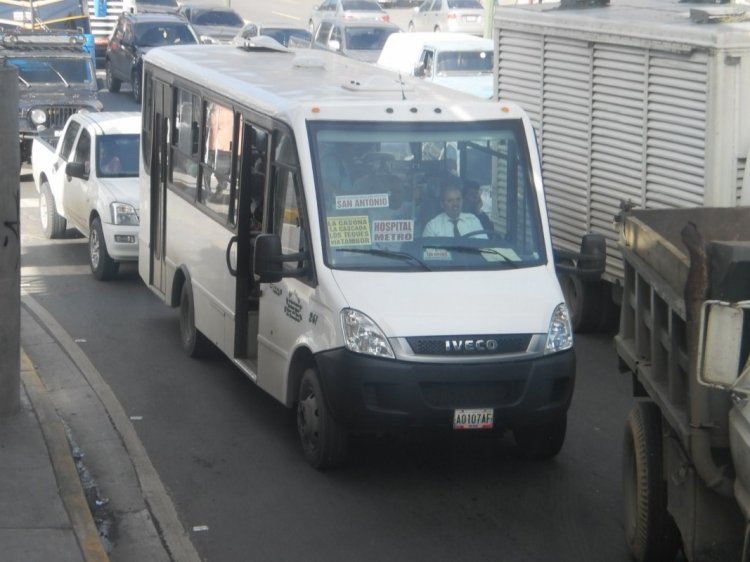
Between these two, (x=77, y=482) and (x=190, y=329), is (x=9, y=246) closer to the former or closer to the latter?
(x=77, y=482)

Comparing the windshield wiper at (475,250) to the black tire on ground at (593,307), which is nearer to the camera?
the windshield wiper at (475,250)

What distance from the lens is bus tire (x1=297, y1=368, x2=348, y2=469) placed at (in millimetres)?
8797

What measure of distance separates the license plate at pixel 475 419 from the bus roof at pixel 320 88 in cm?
203

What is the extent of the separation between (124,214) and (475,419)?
7.66 m

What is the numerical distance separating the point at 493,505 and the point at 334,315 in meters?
1.52

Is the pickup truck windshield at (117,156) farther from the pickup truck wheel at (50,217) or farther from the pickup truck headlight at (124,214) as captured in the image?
the pickup truck wheel at (50,217)

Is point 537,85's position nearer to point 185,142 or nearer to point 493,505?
point 185,142

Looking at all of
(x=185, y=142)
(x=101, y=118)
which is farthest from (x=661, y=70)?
(x=101, y=118)

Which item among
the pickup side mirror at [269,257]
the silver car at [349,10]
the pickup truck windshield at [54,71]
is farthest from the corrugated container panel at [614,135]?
the silver car at [349,10]

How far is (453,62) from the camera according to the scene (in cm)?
2589

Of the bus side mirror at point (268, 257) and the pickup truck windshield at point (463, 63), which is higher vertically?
the pickup truck windshield at point (463, 63)

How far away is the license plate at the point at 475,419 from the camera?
848cm

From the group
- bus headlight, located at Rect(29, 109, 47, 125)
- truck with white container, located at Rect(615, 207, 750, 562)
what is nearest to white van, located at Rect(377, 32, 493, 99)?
bus headlight, located at Rect(29, 109, 47, 125)

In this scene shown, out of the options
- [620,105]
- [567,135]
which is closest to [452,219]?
[620,105]
